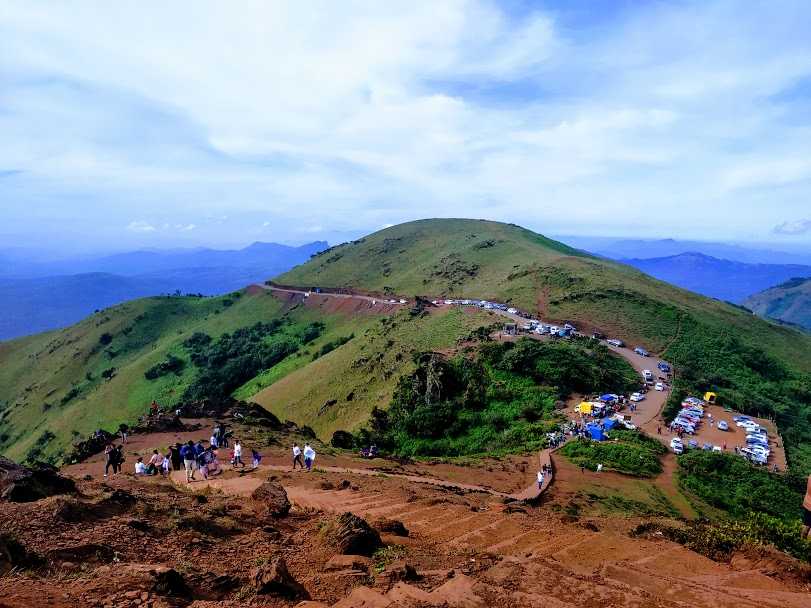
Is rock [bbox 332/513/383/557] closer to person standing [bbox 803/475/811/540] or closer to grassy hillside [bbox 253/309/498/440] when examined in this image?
person standing [bbox 803/475/811/540]

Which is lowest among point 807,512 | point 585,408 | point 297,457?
point 297,457

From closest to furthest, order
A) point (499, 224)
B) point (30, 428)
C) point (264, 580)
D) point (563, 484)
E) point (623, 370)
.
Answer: point (264, 580)
point (563, 484)
point (623, 370)
point (30, 428)
point (499, 224)

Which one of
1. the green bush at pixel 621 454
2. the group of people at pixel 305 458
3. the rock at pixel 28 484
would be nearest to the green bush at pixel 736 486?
the green bush at pixel 621 454

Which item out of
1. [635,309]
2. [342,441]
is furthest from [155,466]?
[635,309]

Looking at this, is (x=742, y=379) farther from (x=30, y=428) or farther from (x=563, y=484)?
(x=30, y=428)

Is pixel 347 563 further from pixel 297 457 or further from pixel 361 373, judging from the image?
pixel 361 373

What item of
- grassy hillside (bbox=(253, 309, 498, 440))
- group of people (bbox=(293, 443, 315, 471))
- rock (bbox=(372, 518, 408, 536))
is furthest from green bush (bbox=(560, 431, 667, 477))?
rock (bbox=(372, 518, 408, 536))

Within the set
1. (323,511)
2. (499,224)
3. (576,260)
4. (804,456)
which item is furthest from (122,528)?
(499,224)
